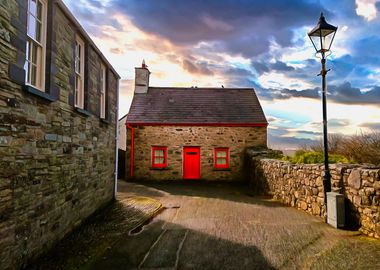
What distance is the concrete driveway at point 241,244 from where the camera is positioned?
4441mm

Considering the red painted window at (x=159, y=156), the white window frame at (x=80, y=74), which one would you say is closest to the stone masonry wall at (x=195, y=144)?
the red painted window at (x=159, y=156)

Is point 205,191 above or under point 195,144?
under

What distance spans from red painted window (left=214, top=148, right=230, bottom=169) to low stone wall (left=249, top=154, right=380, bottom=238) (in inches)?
190

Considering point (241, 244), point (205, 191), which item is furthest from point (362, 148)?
point (241, 244)

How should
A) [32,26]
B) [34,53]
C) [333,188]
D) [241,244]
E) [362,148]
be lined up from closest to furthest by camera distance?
[32,26]
[34,53]
[241,244]
[333,188]
[362,148]

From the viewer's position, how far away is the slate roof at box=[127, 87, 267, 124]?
16.9 m

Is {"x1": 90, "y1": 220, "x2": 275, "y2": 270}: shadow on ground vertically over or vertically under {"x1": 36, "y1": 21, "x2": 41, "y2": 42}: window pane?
under

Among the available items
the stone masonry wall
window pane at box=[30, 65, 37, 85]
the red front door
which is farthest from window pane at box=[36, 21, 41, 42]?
the red front door

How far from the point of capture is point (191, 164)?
654 inches

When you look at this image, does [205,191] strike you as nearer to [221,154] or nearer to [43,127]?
[221,154]

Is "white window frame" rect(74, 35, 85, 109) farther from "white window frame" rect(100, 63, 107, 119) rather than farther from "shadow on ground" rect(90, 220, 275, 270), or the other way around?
"shadow on ground" rect(90, 220, 275, 270)

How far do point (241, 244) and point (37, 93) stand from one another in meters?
4.46

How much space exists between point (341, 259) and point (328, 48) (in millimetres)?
5040

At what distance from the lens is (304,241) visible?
537 centimetres
